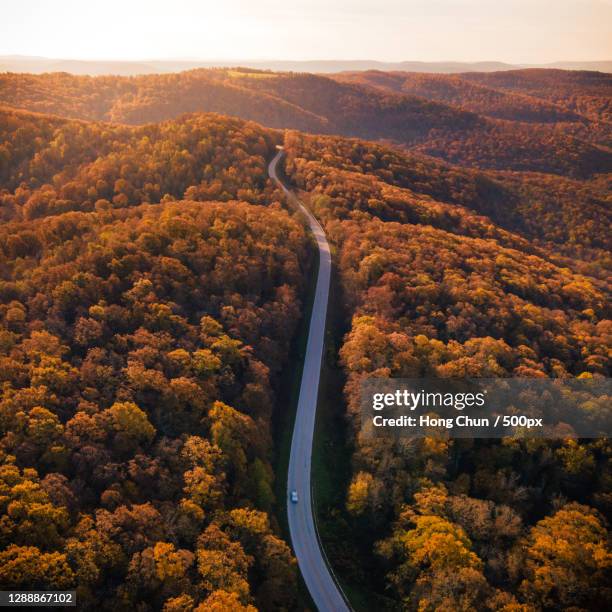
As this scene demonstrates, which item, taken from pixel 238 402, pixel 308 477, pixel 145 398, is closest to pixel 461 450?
pixel 308 477

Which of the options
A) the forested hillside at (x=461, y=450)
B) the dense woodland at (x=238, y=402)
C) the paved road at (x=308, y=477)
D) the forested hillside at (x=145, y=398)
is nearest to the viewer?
the forested hillside at (x=145, y=398)

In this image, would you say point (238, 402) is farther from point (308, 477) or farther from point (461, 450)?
point (461, 450)

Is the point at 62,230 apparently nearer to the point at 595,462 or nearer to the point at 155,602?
the point at 155,602

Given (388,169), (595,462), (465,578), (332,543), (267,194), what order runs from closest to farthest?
(465,578), (332,543), (595,462), (267,194), (388,169)

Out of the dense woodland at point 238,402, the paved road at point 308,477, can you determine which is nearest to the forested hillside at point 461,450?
the dense woodland at point 238,402

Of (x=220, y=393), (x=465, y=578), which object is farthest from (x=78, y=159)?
(x=465, y=578)

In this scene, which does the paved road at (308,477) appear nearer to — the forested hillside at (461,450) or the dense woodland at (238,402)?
the forested hillside at (461,450)
